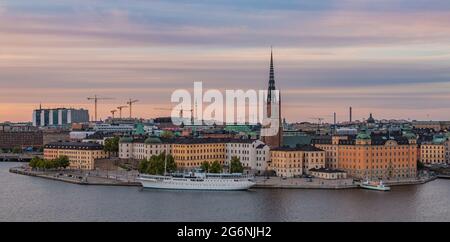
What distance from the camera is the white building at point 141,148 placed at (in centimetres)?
3562

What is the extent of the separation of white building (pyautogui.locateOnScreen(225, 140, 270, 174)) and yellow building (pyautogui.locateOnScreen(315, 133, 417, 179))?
9.20 ft

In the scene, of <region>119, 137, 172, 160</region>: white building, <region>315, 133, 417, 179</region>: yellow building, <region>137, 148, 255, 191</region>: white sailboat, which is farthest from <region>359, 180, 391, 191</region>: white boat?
<region>119, 137, 172, 160</region>: white building

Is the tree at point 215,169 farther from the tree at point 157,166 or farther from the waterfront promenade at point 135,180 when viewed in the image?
the tree at point 157,166

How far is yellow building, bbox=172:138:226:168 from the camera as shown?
34906 millimetres

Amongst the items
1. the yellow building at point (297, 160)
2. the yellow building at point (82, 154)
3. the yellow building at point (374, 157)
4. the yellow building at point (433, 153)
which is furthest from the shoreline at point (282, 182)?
the yellow building at point (433, 153)

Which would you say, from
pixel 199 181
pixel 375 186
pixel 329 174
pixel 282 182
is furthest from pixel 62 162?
pixel 375 186

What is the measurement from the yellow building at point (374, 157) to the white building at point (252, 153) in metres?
2.80

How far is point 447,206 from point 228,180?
805 centimetres

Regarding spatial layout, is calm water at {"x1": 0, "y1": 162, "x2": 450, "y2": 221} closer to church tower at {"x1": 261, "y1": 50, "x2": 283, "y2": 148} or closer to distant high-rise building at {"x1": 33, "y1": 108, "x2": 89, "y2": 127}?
church tower at {"x1": 261, "y1": 50, "x2": 283, "y2": 148}

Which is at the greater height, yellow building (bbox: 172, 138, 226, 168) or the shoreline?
yellow building (bbox: 172, 138, 226, 168)
